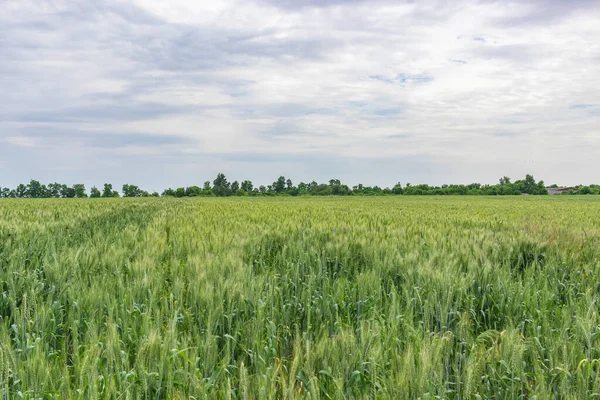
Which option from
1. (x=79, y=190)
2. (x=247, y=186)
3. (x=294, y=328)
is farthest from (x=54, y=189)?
(x=294, y=328)

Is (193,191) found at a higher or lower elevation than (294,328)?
higher

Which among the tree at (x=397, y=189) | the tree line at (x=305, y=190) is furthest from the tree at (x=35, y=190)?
the tree at (x=397, y=189)

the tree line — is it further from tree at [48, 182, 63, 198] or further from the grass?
the grass

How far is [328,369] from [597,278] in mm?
3752

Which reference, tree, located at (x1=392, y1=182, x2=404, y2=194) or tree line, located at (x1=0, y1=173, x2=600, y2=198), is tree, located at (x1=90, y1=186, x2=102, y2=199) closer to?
tree line, located at (x1=0, y1=173, x2=600, y2=198)

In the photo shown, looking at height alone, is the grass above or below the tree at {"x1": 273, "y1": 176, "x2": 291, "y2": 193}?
below

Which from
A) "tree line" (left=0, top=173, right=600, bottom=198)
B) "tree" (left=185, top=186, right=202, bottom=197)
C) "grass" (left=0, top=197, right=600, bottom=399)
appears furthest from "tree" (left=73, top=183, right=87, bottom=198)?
"grass" (left=0, top=197, right=600, bottom=399)

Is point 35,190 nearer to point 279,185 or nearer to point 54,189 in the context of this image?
point 54,189

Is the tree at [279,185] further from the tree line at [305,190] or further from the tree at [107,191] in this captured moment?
the tree at [107,191]

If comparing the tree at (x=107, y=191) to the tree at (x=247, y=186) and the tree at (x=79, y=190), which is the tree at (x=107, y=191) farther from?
the tree at (x=247, y=186)

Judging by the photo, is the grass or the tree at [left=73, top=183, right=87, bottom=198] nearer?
the grass

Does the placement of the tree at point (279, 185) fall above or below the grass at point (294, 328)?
above

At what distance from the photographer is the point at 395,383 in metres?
1.83

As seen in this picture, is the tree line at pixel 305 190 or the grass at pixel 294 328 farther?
the tree line at pixel 305 190
